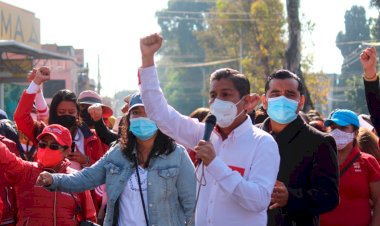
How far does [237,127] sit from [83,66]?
62.3 meters

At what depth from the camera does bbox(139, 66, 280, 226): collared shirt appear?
3.99 m

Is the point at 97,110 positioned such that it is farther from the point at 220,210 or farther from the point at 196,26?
the point at 196,26

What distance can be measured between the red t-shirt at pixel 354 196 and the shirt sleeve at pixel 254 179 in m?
2.22

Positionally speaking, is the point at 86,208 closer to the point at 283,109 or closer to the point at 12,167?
the point at 12,167

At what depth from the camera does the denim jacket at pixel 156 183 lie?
510cm

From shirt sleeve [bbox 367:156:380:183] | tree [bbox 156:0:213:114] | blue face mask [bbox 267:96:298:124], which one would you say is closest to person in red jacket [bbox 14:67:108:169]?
shirt sleeve [bbox 367:156:380:183]

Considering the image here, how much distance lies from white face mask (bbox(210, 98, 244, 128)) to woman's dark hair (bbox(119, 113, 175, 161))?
1224mm

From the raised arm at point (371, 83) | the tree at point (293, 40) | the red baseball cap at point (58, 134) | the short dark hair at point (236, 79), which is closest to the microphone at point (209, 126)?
the short dark hair at point (236, 79)

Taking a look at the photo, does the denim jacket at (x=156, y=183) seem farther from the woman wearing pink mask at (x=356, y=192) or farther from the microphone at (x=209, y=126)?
the woman wearing pink mask at (x=356, y=192)

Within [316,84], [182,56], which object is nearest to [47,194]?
[316,84]

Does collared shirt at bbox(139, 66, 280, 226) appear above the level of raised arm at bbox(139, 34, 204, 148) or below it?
below

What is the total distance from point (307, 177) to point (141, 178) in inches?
44.5

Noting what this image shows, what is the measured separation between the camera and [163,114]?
14.2 ft

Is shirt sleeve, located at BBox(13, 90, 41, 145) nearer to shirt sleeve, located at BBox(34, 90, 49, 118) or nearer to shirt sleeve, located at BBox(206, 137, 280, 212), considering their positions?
shirt sleeve, located at BBox(34, 90, 49, 118)
